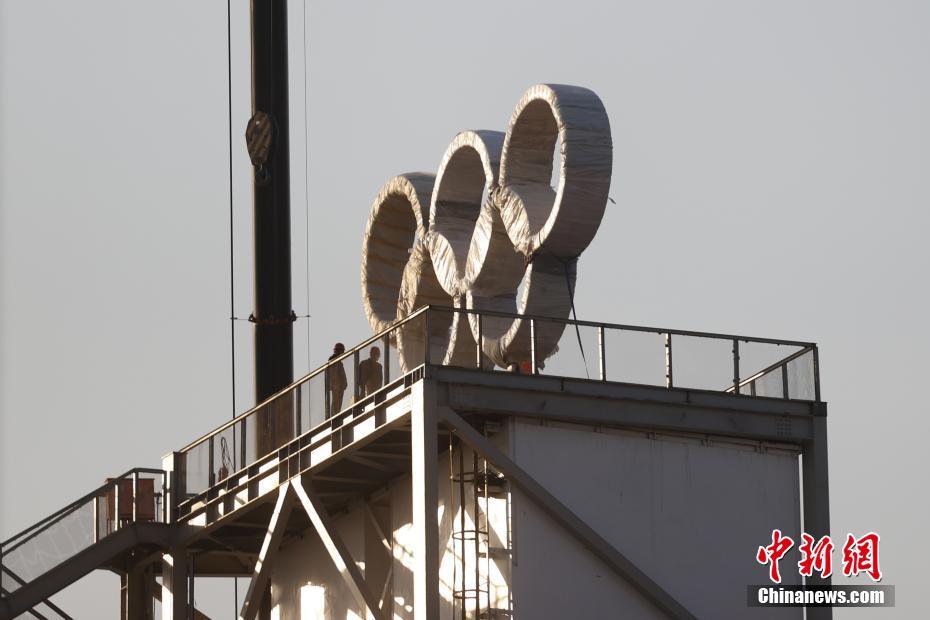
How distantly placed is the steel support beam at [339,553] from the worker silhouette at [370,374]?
8.63 ft

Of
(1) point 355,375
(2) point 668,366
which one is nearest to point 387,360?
(1) point 355,375

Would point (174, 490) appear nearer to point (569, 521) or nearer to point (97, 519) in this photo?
point (97, 519)

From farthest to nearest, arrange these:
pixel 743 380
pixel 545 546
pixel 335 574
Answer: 1. pixel 335 574
2. pixel 743 380
3. pixel 545 546

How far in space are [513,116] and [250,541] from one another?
40.1 feet

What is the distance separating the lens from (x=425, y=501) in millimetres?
48844

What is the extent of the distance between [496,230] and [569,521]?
10.2 meters

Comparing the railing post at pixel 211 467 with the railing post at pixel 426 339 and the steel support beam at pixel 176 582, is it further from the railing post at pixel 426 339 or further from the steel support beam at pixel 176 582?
the railing post at pixel 426 339

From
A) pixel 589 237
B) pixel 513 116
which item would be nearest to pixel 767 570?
pixel 589 237

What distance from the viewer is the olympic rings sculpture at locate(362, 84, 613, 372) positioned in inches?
2115

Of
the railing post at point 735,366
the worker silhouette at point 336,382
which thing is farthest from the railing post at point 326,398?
the railing post at point 735,366

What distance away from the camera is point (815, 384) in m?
54.2

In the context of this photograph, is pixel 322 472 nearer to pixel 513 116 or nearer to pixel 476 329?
pixel 476 329

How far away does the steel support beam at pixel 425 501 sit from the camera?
159ft

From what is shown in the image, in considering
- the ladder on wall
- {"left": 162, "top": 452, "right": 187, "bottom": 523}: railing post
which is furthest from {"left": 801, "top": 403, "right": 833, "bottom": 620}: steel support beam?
{"left": 162, "top": 452, "right": 187, "bottom": 523}: railing post
